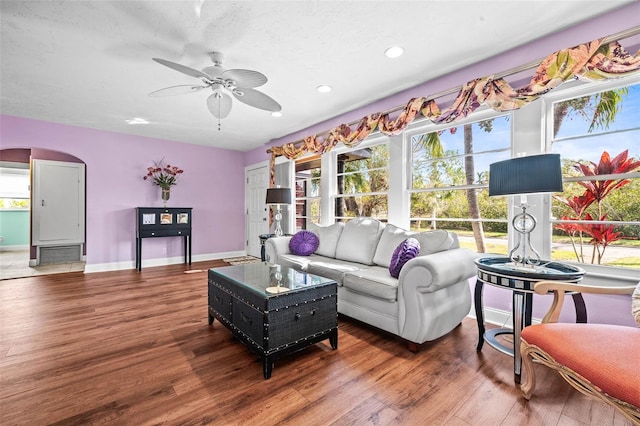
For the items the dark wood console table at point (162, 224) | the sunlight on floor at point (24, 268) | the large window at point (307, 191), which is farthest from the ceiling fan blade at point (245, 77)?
the sunlight on floor at point (24, 268)

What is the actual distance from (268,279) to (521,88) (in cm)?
250

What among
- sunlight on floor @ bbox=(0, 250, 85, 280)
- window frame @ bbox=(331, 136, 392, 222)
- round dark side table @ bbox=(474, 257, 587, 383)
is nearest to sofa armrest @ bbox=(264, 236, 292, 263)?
window frame @ bbox=(331, 136, 392, 222)

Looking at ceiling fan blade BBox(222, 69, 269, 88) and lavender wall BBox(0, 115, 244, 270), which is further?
lavender wall BBox(0, 115, 244, 270)

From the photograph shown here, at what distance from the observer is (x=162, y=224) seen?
524 centimetres

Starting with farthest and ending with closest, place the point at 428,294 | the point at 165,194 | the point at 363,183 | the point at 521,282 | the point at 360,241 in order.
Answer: the point at 165,194 → the point at 363,183 → the point at 360,241 → the point at 428,294 → the point at 521,282

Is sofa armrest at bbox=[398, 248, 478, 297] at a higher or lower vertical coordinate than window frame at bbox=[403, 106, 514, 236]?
lower

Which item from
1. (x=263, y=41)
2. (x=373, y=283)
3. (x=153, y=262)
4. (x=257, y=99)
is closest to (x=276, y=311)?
(x=373, y=283)

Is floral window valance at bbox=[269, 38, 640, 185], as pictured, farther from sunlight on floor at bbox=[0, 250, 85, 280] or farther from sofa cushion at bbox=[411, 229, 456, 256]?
sunlight on floor at bbox=[0, 250, 85, 280]

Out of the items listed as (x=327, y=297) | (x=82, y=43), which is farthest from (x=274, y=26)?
(x=327, y=297)

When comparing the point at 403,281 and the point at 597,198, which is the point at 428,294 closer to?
the point at 403,281

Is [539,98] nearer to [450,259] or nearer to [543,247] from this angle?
[543,247]

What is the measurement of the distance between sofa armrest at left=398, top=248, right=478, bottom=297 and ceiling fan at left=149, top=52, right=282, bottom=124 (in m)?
1.81

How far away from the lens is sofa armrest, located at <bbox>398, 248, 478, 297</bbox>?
2.00 m

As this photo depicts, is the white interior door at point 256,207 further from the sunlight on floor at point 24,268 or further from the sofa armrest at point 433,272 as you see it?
the sofa armrest at point 433,272
